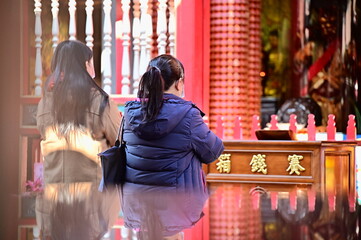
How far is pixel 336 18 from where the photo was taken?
30.9 ft

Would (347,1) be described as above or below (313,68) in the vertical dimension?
above

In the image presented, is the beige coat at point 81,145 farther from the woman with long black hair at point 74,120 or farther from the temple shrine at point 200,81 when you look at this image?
the temple shrine at point 200,81

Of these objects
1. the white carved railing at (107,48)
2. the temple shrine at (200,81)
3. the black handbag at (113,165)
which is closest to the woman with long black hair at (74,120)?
the black handbag at (113,165)

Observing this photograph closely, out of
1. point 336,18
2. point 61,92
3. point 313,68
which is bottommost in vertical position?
point 61,92

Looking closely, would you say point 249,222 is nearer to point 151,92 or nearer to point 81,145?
point 151,92

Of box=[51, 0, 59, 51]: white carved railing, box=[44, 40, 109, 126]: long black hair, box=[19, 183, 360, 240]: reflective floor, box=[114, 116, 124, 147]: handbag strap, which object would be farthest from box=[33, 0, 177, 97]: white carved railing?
box=[19, 183, 360, 240]: reflective floor

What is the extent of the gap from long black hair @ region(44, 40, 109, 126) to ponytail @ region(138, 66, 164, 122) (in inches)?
8.0

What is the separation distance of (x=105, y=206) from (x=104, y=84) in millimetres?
4412

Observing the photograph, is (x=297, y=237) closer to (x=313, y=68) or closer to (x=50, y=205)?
(x=50, y=205)

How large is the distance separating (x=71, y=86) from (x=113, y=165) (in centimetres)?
41

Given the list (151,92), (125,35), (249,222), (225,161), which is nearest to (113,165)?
(151,92)

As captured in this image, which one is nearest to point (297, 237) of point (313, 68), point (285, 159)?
point (285, 159)

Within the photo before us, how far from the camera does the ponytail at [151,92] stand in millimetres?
2764

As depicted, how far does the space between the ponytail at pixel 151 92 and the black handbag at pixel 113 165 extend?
18 cm
